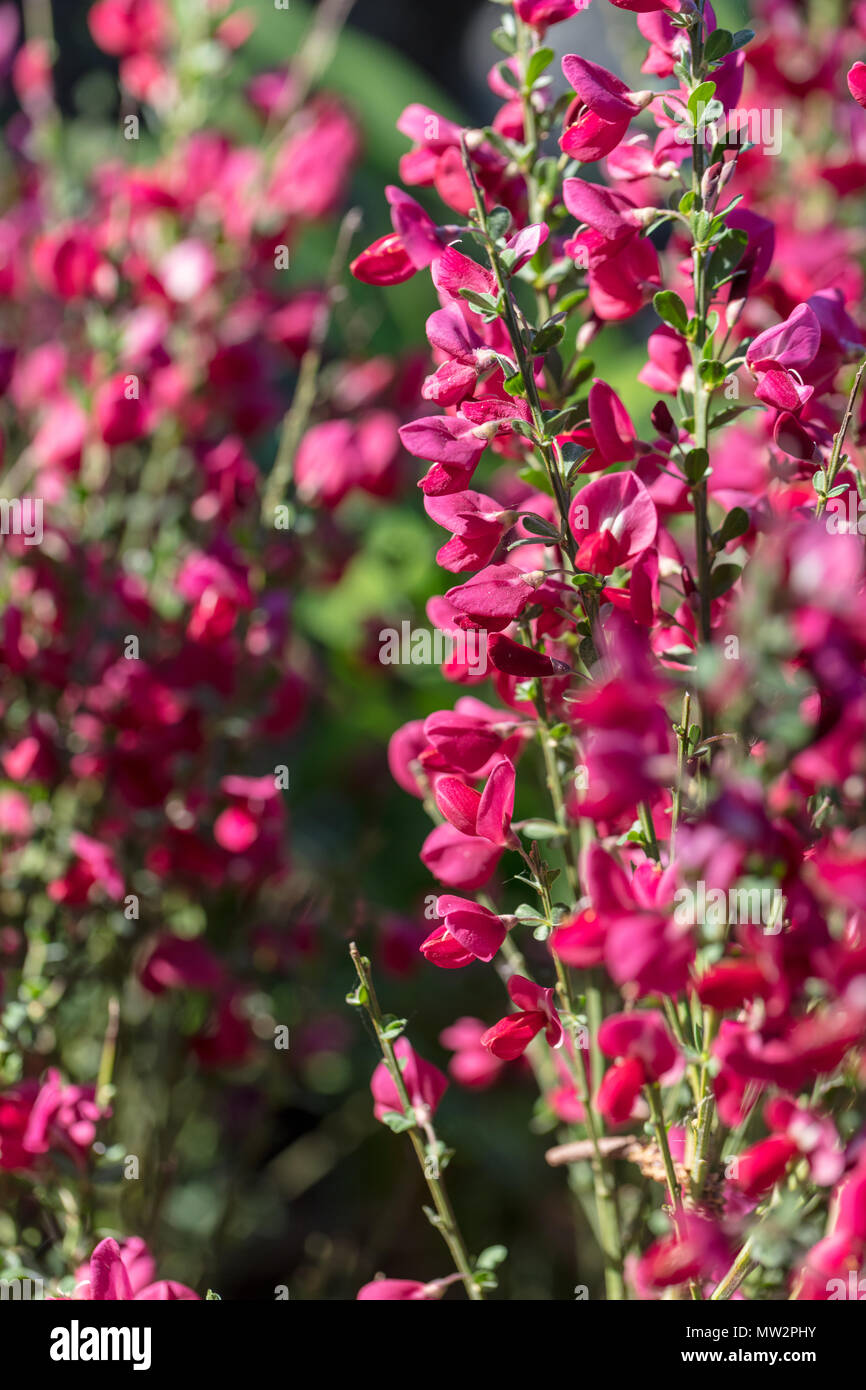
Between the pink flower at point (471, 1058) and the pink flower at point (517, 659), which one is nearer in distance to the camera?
the pink flower at point (517, 659)

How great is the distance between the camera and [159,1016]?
3.10 ft

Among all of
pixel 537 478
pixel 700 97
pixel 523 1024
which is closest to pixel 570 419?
pixel 537 478

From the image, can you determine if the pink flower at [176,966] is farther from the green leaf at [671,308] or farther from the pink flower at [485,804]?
the green leaf at [671,308]

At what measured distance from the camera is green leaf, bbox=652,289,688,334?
0.48m

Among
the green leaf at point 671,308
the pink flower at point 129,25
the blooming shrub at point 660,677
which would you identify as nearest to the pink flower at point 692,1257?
the blooming shrub at point 660,677

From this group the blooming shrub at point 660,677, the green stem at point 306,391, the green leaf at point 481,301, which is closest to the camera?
the blooming shrub at point 660,677

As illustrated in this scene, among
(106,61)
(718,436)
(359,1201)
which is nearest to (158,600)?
(718,436)

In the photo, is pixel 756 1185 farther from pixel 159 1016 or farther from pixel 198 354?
pixel 198 354

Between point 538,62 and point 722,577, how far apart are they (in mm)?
258

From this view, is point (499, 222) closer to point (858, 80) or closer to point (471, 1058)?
point (858, 80)

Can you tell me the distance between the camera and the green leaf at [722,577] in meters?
0.49

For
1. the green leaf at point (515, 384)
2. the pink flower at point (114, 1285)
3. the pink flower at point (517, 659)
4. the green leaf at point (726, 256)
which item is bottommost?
the pink flower at point (114, 1285)

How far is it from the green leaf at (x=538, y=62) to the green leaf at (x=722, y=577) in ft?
0.81

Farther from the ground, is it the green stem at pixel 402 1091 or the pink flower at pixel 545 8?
the pink flower at pixel 545 8
